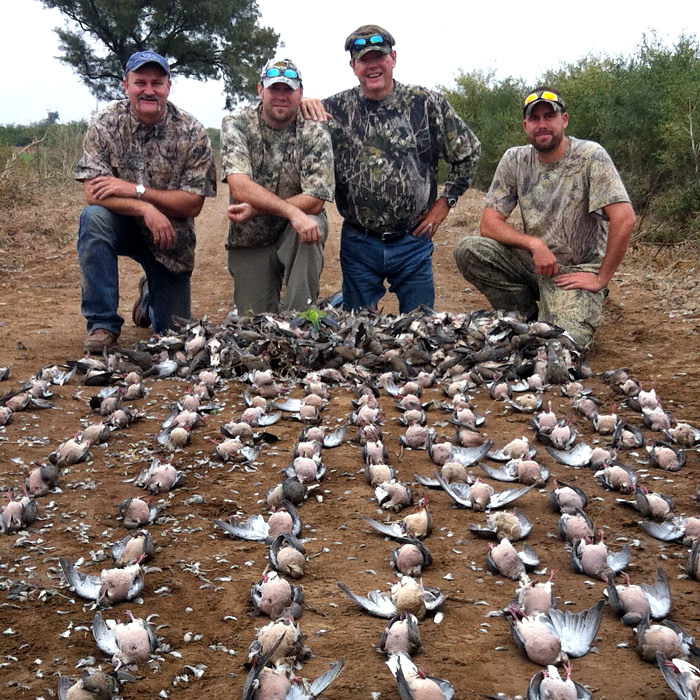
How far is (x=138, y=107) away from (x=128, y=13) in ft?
61.0

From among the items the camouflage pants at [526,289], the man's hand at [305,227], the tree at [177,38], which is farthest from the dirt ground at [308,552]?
the tree at [177,38]

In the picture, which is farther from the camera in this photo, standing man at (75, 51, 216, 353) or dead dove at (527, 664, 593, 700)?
standing man at (75, 51, 216, 353)

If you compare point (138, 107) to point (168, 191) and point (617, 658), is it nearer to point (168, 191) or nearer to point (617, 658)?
point (168, 191)

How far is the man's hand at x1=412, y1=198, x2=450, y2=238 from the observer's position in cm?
513

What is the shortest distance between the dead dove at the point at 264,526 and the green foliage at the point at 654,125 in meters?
6.11

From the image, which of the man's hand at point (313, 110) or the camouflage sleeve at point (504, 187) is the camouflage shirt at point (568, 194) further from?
the man's hand at point (313, 110)

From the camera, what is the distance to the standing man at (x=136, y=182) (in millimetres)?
4625

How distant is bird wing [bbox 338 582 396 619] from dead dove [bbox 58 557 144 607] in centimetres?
53

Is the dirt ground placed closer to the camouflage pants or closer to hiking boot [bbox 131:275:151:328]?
the camouflage pants

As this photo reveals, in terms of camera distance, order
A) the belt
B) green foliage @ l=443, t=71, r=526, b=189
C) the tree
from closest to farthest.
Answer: the belt
green foliage @ l=443, t=71, r=526, b=189
the tree

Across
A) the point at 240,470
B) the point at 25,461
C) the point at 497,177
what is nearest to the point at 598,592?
the point at 240,470

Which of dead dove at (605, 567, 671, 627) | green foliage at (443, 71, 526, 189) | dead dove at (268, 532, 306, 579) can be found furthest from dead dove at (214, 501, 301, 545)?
green foliage at (443, 71, 526, 189)

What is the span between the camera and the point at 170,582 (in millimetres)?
2164

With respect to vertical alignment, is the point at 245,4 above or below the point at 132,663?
above
